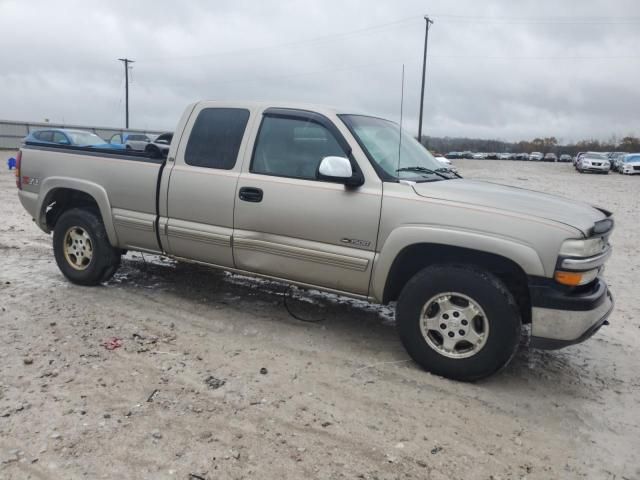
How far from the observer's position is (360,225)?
392 centimetres

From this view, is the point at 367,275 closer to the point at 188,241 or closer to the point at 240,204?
the point at 240,204

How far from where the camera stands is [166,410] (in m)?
3.17

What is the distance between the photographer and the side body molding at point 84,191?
515 centimetres

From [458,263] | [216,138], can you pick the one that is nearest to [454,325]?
[458,263]

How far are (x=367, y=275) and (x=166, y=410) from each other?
1.68 meters

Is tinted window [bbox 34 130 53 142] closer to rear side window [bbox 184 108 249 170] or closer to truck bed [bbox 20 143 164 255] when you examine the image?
truck bed [bbox 20 143 164 255]

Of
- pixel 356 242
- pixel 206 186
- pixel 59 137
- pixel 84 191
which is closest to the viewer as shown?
pixel 356 242

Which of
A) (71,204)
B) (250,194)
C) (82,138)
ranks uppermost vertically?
(82,138)

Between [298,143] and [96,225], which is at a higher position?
[298,143]

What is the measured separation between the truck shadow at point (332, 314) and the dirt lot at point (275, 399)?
0.08ft

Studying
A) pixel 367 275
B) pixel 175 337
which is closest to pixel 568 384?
pixel 367 275

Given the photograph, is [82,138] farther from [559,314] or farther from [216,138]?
[559,314]

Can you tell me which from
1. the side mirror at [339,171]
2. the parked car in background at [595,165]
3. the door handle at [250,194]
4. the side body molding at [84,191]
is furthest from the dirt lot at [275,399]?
the parked car in background at [595,165]

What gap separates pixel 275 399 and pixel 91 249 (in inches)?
120
